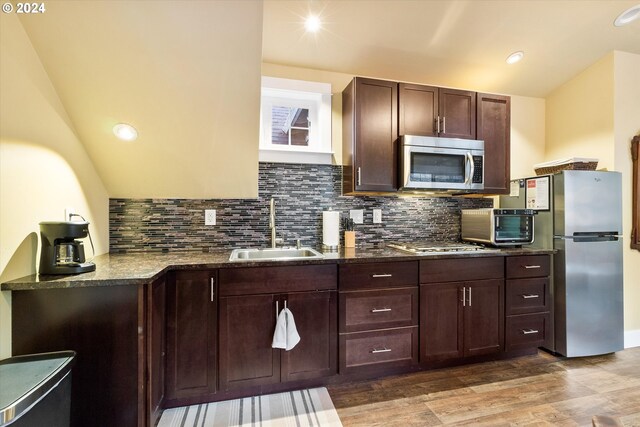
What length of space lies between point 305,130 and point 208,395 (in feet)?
6.79

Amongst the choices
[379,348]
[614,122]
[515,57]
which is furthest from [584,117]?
[379,348]

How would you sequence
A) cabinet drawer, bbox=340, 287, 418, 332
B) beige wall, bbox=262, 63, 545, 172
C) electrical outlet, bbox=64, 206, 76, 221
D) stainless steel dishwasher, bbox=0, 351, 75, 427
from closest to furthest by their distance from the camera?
1. stainless steel dishwasher, bbox=0, 351, 75, 427
2. electrical outlet, bbox=64, 206, 76, 221
3. cabinet drawer, bbox=340, 287, 418, 332
4. beige wall, bbox=262, 63, 545, 172

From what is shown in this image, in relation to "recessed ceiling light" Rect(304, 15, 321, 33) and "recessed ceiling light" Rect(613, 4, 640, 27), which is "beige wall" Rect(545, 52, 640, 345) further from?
"recessed ceiling light" Rect(304, 15, 321, 33)

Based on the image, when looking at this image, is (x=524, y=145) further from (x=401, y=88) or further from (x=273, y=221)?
(x=273, y=221)

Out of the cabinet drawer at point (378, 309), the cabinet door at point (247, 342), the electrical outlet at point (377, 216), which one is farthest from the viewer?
the electrical outlet at point (377, 216)

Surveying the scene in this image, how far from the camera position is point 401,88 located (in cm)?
245

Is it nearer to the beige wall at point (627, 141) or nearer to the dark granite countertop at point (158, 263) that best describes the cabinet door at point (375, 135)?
the dark granite countertop at point (158, 263)

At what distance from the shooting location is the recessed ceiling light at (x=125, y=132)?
6.20 ft

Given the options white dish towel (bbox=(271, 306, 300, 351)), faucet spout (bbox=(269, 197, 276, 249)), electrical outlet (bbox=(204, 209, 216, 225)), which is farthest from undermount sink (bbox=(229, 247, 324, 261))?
white dish towel (bbox=(271, 306, 300, 351))

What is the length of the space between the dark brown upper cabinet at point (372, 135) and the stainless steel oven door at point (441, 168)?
0.12m

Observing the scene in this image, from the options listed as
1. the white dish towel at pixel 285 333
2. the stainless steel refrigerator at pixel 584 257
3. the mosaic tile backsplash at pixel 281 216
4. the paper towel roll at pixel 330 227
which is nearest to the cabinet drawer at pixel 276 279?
the white dish towel at pixel 285 333

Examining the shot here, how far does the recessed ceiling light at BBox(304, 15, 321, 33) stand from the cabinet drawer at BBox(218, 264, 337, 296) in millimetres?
1694

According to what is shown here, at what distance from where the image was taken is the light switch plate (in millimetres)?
2695

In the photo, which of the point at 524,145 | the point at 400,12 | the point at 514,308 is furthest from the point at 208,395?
the point at 524,145
